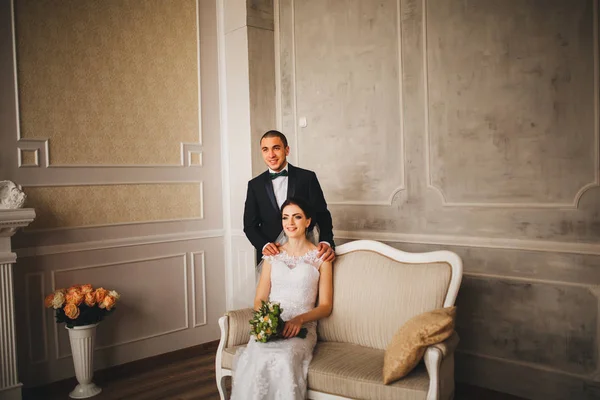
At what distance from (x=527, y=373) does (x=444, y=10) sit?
2.39 metres

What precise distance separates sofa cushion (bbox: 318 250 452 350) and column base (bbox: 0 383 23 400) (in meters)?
1.95

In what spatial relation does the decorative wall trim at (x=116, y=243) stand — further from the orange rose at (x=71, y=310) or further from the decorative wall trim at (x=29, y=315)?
the orange rose at (x=71, y=310)

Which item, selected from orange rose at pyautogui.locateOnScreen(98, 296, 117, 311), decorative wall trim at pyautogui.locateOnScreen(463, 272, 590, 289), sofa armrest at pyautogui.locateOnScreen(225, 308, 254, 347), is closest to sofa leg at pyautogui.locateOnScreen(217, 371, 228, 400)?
sofa armrest at pyautogui.locateOnScreen(225, 308, 254, 347)

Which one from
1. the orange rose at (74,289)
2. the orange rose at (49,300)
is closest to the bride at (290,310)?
the orange rose at (74,289)

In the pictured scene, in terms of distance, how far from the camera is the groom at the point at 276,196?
3.52 metres

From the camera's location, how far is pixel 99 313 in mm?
3781

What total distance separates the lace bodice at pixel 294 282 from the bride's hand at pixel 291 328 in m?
0.17

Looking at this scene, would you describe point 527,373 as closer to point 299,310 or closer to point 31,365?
point 299,310

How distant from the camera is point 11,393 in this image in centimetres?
345

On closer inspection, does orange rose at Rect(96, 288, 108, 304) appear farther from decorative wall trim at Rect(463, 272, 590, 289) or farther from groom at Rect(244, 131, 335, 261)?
decorative wall trim at Rect(463, 272, 590, 289)

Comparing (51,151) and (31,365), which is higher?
(51,151)

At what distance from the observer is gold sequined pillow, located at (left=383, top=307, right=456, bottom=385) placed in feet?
→ 8.09

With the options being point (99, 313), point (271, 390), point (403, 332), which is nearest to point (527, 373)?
point (403, 332)

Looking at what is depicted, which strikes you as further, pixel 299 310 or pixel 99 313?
pixel 99 313
